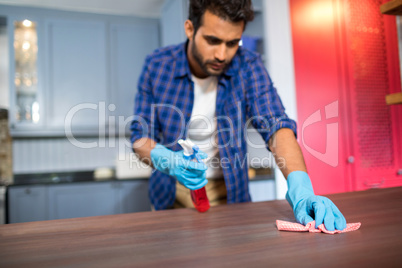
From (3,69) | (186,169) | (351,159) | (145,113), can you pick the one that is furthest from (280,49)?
(3,69)

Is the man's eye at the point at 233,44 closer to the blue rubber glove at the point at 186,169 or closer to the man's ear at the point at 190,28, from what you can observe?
the man's ear at the point at 190,28

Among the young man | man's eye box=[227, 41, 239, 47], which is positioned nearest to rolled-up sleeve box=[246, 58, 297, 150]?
the young man

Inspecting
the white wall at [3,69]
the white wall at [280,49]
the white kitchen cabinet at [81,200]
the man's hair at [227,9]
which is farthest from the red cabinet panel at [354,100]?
the white wall at [3,69]

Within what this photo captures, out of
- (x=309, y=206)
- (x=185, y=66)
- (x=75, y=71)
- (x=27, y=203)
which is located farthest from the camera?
(x=75, y=71)

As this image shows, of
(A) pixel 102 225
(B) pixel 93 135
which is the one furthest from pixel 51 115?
(A) pixel 102 225

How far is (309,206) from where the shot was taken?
81cm

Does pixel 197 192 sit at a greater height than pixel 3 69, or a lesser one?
lesser

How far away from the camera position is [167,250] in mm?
582

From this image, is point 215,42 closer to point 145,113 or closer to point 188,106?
point 188,106

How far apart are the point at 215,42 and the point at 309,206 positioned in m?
0.70

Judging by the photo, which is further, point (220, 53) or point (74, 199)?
point (74, 199)

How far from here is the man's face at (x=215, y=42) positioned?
3.86ft

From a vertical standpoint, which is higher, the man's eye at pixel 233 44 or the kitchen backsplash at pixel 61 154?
the man's eye at pixel 233 44

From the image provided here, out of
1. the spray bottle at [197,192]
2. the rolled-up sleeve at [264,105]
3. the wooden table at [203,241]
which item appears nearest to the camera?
the wooden table at [203,241]
